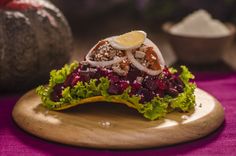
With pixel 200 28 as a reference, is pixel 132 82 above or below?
above

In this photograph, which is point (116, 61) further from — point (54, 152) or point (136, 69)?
point (54, 152)

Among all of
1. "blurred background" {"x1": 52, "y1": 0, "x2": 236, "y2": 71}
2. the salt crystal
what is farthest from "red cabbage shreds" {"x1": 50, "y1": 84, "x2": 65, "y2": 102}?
"blurred background" {"x1": 52, "y1": 0, "x2": 236, "y2": 71}

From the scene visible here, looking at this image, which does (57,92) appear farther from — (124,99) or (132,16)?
(132,16)

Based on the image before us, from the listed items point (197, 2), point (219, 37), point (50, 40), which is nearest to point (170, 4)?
point (197, 2)

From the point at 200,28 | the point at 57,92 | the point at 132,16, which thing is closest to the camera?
the point at 57,92

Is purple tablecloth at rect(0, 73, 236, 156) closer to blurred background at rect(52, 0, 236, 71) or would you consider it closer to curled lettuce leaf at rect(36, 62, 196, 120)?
curled lettuce leaf at rect(36, 62, 196, 120)

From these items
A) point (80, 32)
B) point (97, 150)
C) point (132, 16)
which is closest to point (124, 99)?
point (97, 150)
